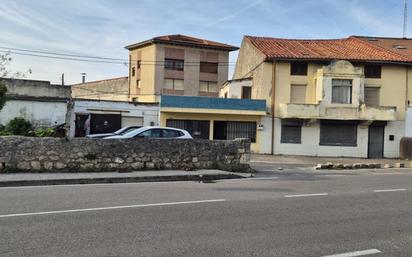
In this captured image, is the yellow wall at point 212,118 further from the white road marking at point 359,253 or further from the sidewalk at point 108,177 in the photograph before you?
the white road marking at point 359,253

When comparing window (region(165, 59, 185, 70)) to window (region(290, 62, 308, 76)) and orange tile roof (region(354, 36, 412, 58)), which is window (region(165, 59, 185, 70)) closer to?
orange tile roof (region(354, 36, 412, 58))

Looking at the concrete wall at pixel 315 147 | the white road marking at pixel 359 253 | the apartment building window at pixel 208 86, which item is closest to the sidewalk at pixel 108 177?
the white road marking at pixel 359 253

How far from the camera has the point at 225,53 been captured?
64562mm

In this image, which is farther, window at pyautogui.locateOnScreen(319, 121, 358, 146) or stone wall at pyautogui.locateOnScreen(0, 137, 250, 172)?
window at pyautogui.locateOnScreen(319, 121, 358, 146)

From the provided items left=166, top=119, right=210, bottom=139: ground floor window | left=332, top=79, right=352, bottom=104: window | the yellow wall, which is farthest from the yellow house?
left=166, top=119, right=210, bottom=139: ground floor window

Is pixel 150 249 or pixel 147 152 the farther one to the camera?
pixel 147 152

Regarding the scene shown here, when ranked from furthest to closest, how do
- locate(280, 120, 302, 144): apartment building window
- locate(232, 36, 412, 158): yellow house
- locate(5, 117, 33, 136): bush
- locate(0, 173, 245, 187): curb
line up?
locate(280, 120, 302, 144): apartment building window
locate(232, 36, 412, 158): yellow house
locate(5, 117, 33, 136): bush
locate(0, 173, 245, 187): curb

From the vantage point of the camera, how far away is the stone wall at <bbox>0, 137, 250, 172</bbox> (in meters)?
14.8

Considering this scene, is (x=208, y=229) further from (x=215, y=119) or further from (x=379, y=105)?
(x=379, y=105)

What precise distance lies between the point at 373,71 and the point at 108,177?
1053 inches

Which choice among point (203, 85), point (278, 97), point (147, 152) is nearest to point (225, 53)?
point (203, 85)

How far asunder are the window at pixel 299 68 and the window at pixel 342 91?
2.16 m

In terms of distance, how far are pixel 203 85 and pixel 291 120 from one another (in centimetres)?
2812

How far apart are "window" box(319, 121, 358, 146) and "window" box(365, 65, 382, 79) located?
148 inches
